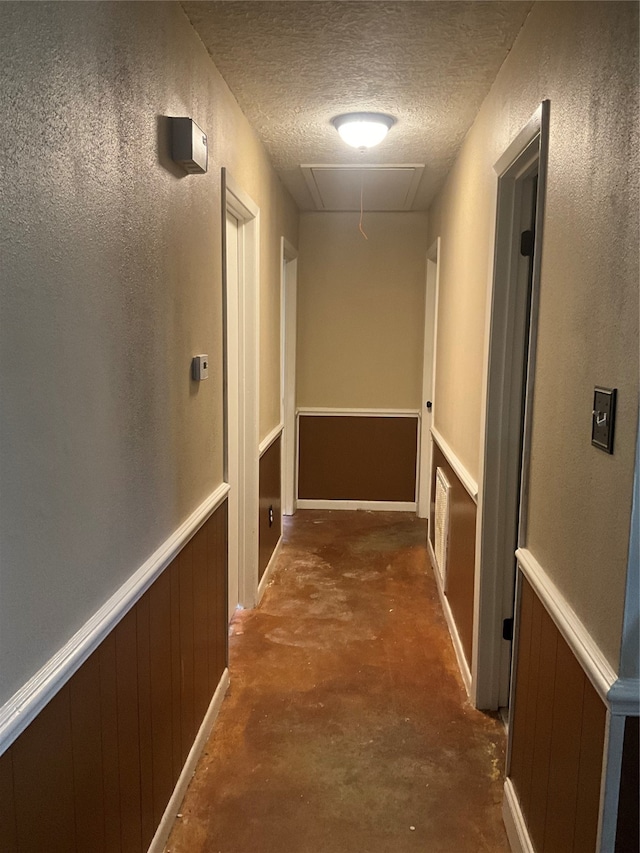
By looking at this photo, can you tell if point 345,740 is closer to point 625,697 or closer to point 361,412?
point 625,697

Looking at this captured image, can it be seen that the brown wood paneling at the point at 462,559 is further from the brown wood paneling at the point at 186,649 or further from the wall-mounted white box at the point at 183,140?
the wall-mounted white box at the point at 183,140

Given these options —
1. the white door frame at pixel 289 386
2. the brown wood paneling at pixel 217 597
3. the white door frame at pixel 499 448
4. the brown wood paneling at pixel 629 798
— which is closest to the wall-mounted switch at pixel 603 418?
the brown wood paneling at pixel 629 798

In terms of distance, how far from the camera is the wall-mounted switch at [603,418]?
1154 mm

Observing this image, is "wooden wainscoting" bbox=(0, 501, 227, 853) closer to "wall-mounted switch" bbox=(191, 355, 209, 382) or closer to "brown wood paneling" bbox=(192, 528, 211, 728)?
"brown wood paneling" bbox=(192, 528, 211, 728)

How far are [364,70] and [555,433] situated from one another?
1.43m

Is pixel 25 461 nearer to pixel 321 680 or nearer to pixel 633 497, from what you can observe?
pixel 633 497

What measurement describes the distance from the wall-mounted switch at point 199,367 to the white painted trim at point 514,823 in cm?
154

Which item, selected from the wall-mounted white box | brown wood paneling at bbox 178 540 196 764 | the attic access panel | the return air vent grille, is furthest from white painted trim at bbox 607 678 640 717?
the attic access panel

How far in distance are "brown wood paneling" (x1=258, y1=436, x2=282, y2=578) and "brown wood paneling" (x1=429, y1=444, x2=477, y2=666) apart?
1.01m

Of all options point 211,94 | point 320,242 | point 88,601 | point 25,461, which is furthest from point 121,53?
point 320,242

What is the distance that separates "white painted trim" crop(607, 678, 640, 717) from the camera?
3.61 ft

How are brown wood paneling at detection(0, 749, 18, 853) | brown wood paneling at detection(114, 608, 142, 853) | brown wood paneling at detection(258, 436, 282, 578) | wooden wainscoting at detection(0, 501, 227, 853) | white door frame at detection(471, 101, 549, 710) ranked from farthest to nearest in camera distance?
1. brown wood paneling at detection(258, 436, 282, 578)
2. white door frame at detection(471, 101, 549, 710)
3. brown wood paneling at detection(114, 608, 142, 853)
4. wooden wainscoting at detection(0, 501, 227, 853)
5. brown wood paneling at detection(0, 749, 18, 853)

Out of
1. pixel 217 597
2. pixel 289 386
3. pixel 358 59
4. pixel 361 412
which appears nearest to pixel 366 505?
pixel 361 412

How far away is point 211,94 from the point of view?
2143mm
